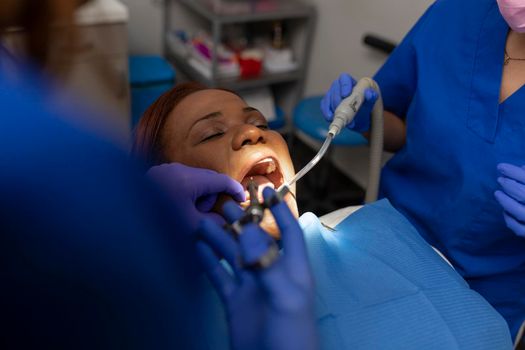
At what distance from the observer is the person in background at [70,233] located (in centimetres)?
41

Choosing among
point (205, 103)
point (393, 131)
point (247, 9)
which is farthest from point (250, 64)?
point (205, 103)

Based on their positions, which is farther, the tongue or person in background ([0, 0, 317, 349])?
the tongue

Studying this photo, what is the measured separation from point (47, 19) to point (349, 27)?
206 cm

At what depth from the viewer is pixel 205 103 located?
40.0 inches

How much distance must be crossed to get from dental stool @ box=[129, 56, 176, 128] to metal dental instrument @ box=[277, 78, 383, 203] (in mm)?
1403

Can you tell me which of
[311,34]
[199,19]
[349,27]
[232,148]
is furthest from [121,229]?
[199,19]

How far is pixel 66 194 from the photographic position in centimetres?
43

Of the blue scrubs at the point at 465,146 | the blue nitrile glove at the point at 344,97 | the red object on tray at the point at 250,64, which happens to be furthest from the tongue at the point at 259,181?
the red object on tray at the point at 250,64

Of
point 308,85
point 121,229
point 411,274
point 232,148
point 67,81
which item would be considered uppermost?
point 67,81

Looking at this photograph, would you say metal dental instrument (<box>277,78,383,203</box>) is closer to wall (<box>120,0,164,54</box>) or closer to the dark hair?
the dark hair

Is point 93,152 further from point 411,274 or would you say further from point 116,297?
point 411,274

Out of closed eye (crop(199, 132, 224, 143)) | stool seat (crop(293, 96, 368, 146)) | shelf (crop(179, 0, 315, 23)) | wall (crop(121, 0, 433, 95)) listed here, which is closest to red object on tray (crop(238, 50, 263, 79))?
shelf (crop(179, 0, 315, 23))

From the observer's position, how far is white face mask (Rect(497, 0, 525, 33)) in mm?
891

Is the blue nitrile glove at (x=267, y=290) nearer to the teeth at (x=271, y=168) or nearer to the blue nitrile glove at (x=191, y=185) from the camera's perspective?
the blue nitrile glove at (x=191, y=185)
